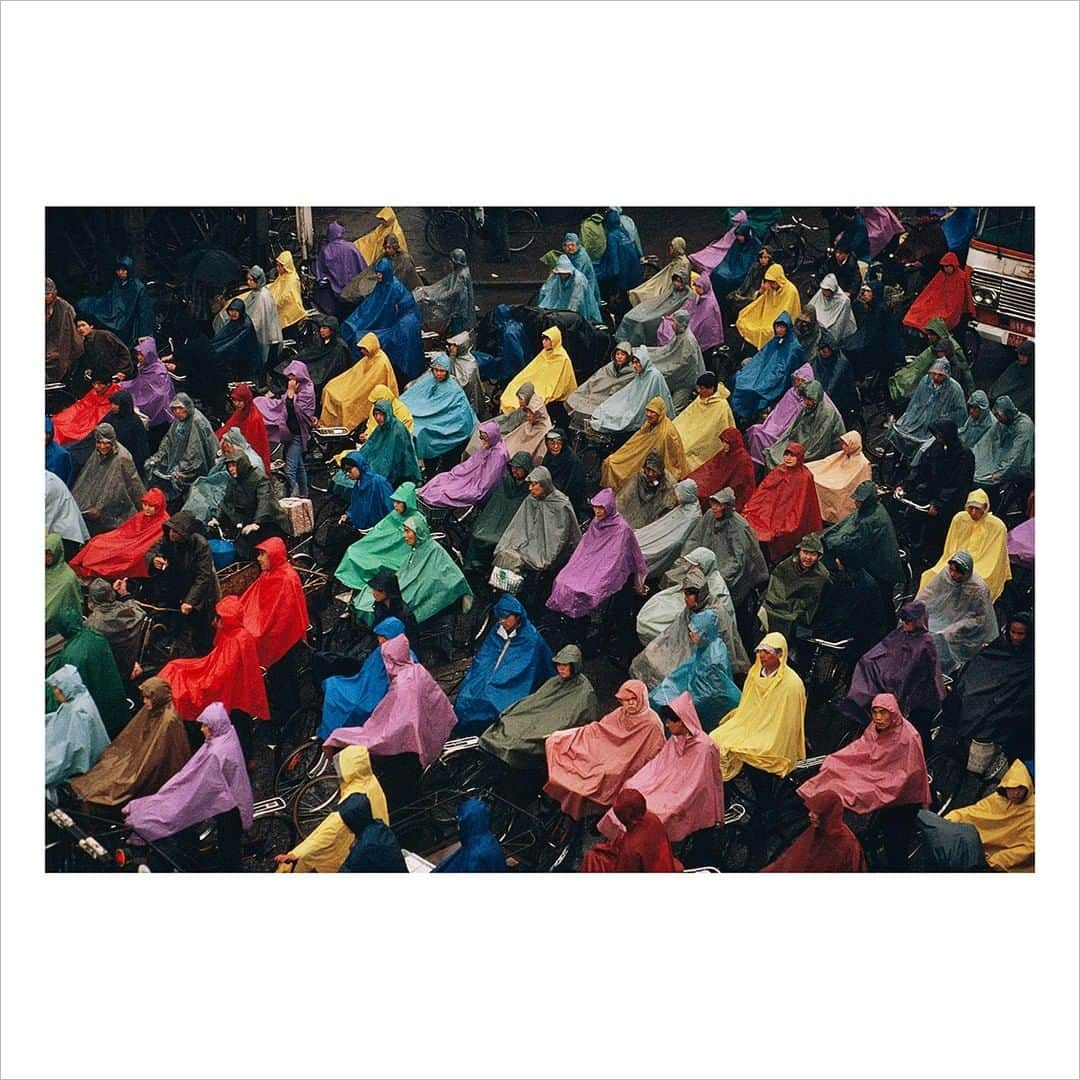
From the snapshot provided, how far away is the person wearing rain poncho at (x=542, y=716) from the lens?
55.3 ft

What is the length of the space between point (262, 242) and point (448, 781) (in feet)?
38.2

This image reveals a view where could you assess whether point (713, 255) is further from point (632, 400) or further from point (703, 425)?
point (703, 425)

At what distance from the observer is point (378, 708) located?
17078 millimetres

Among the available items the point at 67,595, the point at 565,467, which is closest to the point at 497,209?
the point at 565,467

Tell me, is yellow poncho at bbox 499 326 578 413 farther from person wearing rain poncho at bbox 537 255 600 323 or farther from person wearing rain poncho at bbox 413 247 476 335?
person wearing rain poncho at bbox 413 247 476 335

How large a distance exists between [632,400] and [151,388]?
4.77 meters

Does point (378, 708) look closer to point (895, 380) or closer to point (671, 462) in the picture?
point (671, 462)

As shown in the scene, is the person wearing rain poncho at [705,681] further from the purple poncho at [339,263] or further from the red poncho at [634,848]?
the purple poncho at [339,263]

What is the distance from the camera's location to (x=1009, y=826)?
1616 centimetres

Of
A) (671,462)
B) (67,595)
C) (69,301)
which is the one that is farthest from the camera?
(69,301)

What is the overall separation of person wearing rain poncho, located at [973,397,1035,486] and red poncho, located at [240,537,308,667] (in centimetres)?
671

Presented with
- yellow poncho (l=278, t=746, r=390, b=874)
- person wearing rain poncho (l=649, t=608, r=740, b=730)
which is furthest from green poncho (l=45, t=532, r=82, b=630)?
person wearing rain poncho (l=649, t=608, r=740, b=730)

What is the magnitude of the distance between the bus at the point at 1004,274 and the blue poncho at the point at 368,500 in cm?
746

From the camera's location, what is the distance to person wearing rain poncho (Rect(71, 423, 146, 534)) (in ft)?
66.2
